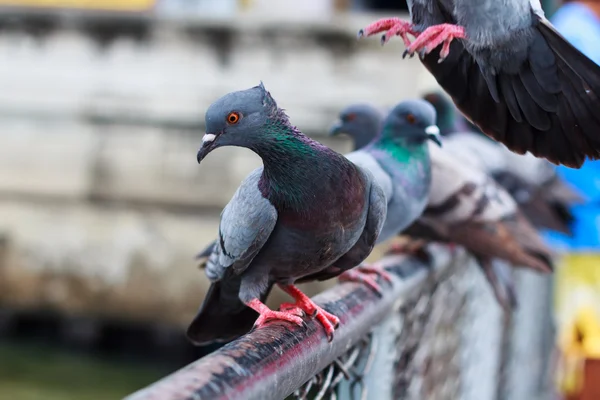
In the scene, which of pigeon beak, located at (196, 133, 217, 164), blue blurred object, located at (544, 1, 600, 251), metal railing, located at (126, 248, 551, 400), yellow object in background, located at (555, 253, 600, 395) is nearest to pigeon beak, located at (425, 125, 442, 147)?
metal railing, located at (126, 248, 551, 400)

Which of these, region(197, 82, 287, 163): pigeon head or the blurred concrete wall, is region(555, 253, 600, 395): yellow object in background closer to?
region(197, 82, 287, 163): pigeon head

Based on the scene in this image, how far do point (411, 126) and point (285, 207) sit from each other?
1.32 meters

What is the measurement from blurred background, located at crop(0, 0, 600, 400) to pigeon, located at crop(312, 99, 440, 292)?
564 cm

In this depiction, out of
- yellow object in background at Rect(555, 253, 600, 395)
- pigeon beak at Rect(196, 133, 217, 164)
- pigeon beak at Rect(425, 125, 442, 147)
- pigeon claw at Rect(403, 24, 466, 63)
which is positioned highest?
pigeon claw at Rect(403, 24, 466, 63)

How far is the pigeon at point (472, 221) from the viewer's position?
400cm

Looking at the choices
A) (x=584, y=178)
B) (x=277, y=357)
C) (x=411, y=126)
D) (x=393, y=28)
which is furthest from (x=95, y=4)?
(x=277, y=357)

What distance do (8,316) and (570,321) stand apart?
7.37 meters

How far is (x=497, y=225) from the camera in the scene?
4.19m

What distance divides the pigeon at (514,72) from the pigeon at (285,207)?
350 millimetres

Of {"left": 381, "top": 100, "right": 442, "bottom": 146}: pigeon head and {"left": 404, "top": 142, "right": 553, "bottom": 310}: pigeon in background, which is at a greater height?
{"left": 381, "top": 100, "right": 442, "bottom": 146}: pigeon head

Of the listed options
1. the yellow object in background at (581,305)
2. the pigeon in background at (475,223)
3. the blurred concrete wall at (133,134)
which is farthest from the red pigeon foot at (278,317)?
the blurred concrete wall at (133,134)

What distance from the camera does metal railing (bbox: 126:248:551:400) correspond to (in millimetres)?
1646

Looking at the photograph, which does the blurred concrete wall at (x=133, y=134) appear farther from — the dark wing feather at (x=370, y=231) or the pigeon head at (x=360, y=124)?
the dark wing feather at (x=370, y=231)

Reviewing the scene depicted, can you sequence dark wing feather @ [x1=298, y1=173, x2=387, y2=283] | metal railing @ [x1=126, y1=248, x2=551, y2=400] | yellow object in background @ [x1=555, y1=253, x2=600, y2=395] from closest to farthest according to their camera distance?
metal railing @ [x1=126, y1=248, x2=551, y2=400], dark wing feather @ [x1=298, y1=173, x2=387, y2=283], yellow object in background @ [x1=555, y1=253, x2=600, y2=395]
